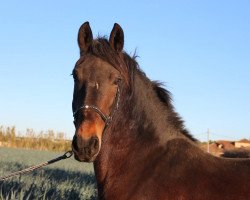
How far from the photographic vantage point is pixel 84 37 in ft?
17.5

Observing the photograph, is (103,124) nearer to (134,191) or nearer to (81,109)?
(81,109)

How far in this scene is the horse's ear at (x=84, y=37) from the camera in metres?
5.28

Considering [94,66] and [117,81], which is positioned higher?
[94,66]

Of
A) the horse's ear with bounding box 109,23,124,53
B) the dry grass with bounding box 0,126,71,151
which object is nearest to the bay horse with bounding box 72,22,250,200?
the horse's ear with bounding box 109,23,124,53

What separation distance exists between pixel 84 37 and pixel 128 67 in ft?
1.94

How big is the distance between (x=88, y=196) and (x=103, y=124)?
16.4ft

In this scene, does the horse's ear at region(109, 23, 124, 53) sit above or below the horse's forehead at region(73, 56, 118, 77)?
above

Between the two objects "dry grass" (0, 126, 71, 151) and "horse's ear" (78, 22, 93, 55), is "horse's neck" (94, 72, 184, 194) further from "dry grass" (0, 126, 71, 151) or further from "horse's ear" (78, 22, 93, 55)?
"dry grass" (0, 126, 71, 151)

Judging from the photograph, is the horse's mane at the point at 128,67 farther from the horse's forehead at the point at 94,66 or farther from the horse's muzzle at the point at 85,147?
the horse's muzzle at the point at 85,147

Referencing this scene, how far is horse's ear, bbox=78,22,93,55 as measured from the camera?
5277 mm

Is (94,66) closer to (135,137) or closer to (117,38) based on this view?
(117,38)

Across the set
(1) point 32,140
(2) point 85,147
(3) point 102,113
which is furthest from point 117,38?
(1) point 32,140

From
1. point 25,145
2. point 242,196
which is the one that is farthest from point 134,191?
point 25,145

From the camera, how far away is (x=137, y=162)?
496 cm
